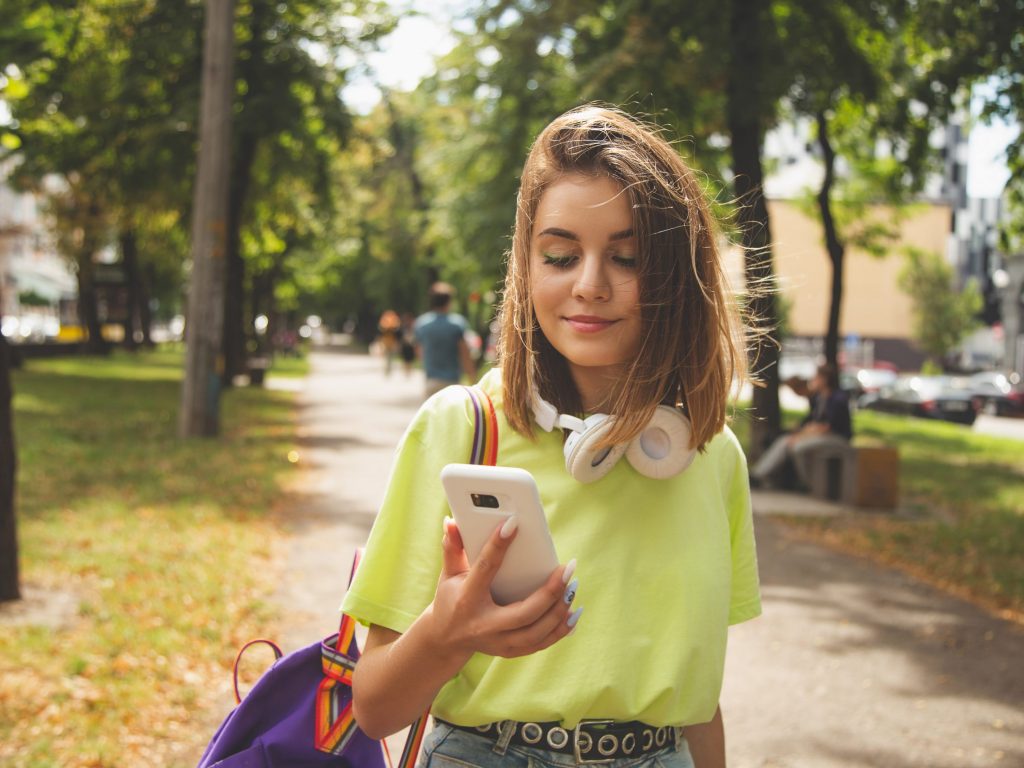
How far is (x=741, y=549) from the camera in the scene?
2.11 metres

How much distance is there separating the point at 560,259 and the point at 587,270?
66 millimetres

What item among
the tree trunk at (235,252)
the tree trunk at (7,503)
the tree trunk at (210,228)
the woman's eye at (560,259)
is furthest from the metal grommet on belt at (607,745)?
the tree trunk at (235,252)

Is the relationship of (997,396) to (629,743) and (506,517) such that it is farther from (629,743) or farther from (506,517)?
(506,517)

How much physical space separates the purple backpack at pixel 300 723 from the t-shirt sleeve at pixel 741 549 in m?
0.51

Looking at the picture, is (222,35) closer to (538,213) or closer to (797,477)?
(797,477)

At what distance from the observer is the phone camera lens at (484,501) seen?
1.48 metres

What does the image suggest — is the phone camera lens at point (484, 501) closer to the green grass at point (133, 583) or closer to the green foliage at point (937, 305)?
the green grass at point (133, 583)

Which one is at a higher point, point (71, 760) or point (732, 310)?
point (732, 310)

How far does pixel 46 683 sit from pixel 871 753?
360 centimetres

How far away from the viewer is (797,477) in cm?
1395

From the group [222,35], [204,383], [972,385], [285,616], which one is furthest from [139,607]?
[972,385]

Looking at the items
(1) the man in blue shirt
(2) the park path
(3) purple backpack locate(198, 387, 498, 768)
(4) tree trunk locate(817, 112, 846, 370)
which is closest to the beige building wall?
(4) tree trunk locate(817, 112, 846, 370)

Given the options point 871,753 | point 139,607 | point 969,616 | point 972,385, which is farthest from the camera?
point 972,385

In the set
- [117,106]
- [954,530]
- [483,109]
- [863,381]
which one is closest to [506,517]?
[954,530]
